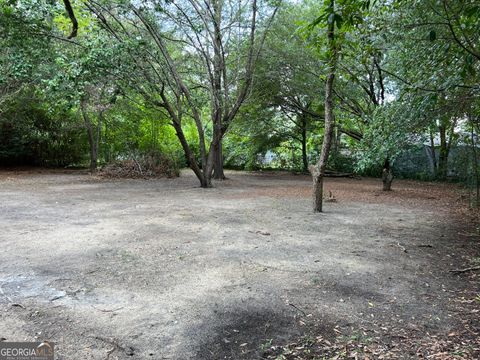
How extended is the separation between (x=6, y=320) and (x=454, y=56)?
512 cm

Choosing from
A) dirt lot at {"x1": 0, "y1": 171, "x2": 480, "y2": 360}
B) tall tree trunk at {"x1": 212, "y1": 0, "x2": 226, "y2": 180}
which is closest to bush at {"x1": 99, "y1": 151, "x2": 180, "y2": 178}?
tall tree trunk at {"x1": 212, "y1": 0, "x2": 226, "y2": 180}

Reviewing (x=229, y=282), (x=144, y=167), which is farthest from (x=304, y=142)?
(x=229, y=282)

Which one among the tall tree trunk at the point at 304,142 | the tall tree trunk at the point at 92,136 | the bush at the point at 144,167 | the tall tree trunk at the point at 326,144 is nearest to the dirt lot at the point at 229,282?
the tall tree trunk at the point at 326,144

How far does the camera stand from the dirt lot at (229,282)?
232cm

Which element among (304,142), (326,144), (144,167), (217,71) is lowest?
A: (144,167)

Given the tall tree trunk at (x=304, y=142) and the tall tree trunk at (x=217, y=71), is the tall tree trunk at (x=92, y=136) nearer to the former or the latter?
the tall tree trunk at (x=217, y=71)

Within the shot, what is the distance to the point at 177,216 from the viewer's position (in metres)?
6.38

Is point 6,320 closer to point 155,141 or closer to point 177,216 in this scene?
point 177,216

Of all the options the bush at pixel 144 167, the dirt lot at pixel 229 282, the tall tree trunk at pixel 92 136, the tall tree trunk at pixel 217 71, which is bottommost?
the dirt lot at pixel 229 282

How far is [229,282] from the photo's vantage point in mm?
3264

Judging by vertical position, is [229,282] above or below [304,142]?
below

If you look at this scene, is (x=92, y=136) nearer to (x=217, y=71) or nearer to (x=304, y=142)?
(x=217, y=71)

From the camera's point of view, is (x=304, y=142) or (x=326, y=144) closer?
(x=326, y=144)

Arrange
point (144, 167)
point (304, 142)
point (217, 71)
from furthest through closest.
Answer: point (304, 142), point (144, 167), point (217, 71)
